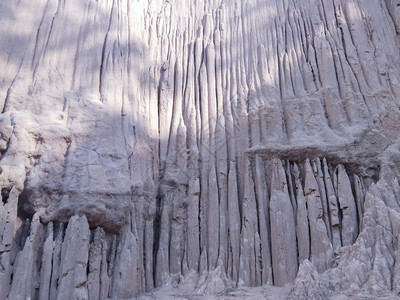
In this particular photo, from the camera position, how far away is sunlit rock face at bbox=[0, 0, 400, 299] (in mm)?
9289

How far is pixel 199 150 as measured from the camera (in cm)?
1191

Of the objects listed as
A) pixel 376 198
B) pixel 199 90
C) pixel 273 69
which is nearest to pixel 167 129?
pixel 199 90

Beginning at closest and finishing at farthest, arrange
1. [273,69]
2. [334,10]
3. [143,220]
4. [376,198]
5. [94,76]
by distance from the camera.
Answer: [376,198] < [143,220] < [94,76] < [273,69] < [334,10]

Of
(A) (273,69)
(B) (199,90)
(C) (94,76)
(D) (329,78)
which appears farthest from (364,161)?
(C) (94,76)

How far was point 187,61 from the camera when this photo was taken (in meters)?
13.7

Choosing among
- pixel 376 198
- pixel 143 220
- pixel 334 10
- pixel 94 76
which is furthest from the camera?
pixel 334 10

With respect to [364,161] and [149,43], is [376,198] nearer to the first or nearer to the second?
[364,161]

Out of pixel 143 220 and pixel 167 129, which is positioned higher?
pixel 167 129

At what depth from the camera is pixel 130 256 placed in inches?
388

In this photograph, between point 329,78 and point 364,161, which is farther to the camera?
point 329,78

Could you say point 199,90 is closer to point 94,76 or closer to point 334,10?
point 94,76

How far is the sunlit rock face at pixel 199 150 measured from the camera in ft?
30.5

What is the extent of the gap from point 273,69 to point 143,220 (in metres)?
5.58

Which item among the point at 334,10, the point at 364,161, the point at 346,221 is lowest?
the point at 346,221
